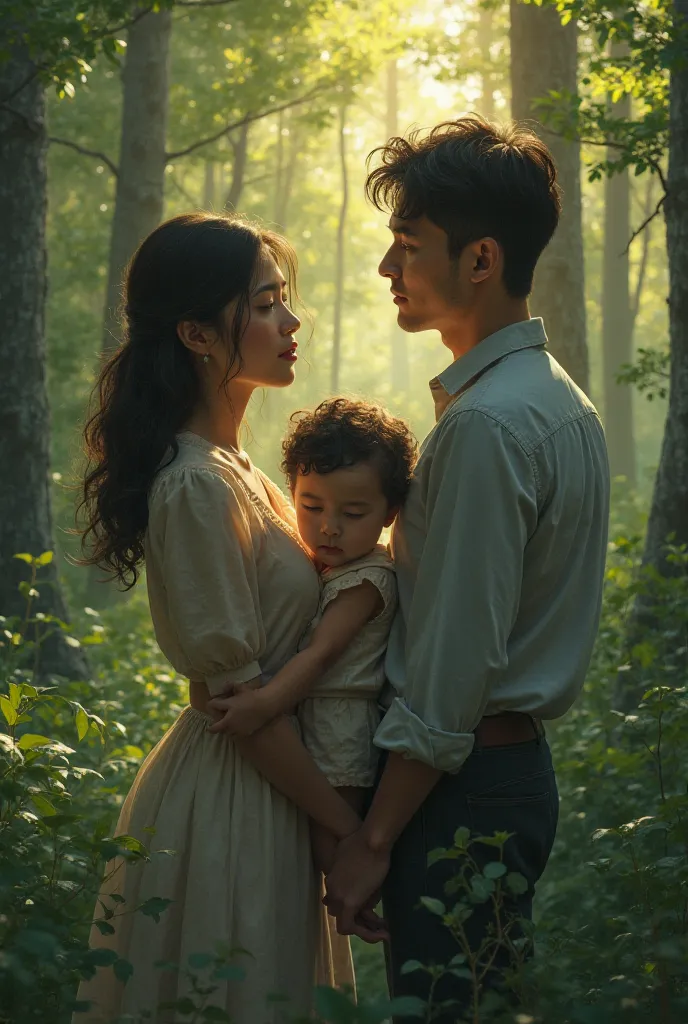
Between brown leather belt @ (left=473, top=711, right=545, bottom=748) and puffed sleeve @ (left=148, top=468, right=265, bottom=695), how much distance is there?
0.56 meters

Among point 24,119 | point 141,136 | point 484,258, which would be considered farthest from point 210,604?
point 141,136

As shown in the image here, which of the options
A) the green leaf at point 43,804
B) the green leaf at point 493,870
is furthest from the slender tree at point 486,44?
the green leaf at point 493,870

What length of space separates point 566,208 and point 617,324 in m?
12.8

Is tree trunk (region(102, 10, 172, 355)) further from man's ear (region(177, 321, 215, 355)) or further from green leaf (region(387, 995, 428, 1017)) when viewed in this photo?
green leaf (region(387, 995, 428, 1017))

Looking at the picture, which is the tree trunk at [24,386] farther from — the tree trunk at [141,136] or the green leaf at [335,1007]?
the green leaf at [335,1007]

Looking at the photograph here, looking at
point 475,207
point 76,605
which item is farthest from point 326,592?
point 76,605

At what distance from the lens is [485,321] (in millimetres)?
2869

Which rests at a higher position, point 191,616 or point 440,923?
point 191,616

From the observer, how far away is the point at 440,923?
2676mm

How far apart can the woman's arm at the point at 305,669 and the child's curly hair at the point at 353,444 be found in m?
0.27

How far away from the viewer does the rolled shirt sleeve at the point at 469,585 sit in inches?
99.3

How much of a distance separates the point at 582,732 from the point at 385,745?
15.5 feet

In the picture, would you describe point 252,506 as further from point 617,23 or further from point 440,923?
point 617,23

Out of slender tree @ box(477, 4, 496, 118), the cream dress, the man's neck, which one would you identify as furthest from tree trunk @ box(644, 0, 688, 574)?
slender tree @ box(477, 4, 496, 118)
